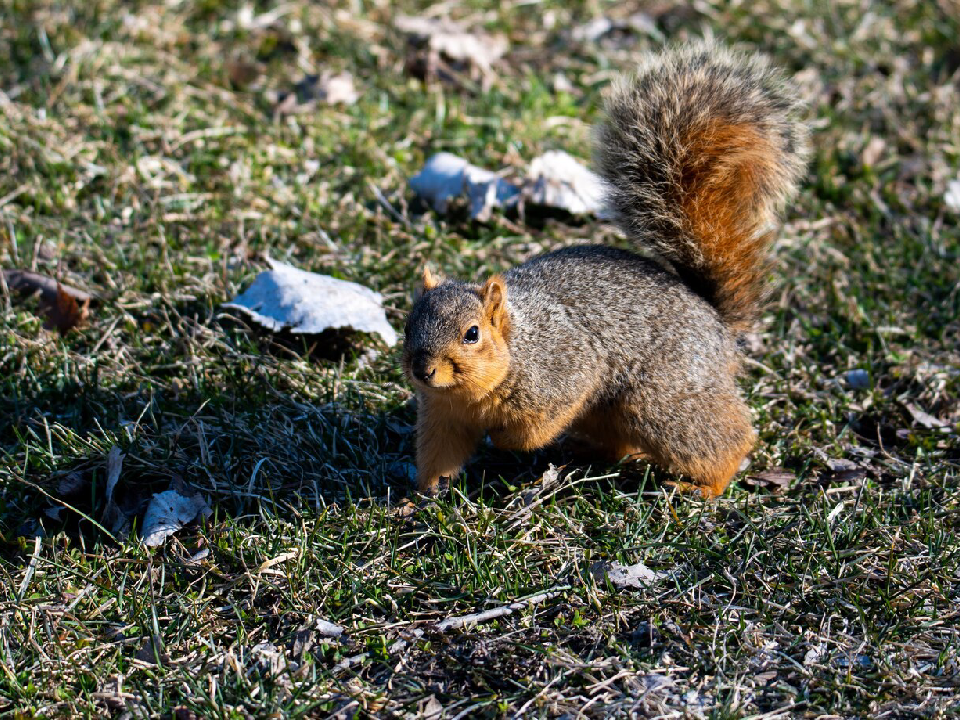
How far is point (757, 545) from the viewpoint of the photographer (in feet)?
10.8

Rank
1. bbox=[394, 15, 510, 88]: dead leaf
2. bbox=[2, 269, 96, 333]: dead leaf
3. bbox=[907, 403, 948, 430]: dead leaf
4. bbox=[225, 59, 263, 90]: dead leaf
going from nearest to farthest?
bbox=[907, 403, 948, 430]: dead leaf → bbox=[2, 269, 96, 333]: dead leaf → bbox=[225, 59, 263, 90]: dead leaf → bbox=[394, 15, 510, 88]: dead leaf

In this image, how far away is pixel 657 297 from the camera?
3625mm

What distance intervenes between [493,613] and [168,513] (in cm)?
111

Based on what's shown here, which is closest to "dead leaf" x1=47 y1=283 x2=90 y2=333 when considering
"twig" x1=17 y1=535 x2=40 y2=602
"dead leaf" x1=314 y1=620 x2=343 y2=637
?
"twig" x1=17 y1=535 x2=40 y2=602

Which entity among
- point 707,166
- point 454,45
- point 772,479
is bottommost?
point 772,479

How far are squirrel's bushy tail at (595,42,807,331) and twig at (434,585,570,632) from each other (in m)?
1.36

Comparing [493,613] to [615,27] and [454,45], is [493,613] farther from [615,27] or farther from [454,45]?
[615,27]

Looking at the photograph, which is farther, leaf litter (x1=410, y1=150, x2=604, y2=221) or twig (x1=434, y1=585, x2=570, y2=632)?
leaf litter (x1=410, y1=150, x2=604, y2=221)

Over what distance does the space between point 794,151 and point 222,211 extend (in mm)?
2582

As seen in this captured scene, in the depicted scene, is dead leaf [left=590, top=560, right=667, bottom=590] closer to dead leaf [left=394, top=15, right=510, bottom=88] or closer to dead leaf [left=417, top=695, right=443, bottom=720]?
dead leaf [left=417, top=695, right=443, bottom=720]

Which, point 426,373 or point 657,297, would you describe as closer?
point 426,373

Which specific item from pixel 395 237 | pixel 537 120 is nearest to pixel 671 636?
pixel 395 237

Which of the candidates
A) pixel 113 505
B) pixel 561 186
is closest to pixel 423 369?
pixel 113 505

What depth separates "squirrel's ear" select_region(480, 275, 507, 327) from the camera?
3.33 m
